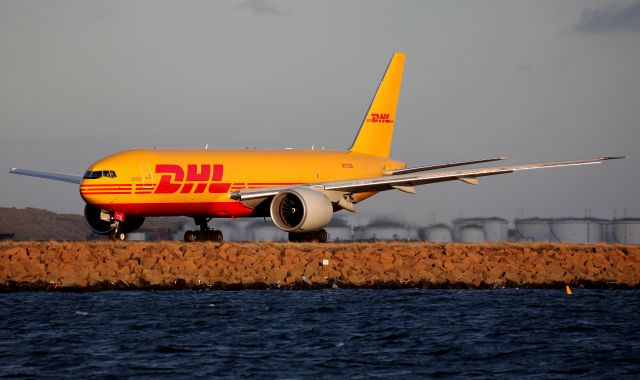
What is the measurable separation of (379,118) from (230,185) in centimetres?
1230

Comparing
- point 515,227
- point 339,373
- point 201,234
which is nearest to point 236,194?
point 201,234

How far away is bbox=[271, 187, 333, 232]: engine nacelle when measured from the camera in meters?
49.1

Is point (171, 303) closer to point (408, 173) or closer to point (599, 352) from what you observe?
point (599, 352)

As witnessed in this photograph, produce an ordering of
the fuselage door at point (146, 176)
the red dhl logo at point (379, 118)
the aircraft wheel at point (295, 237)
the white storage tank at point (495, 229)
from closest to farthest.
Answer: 1. the fuselage door at point (146, 176)
2. the aircraft wheel at point (295, 237)
3. the red dhl logo at point (379, 118)
4. the white storage tank at point (495, 229)

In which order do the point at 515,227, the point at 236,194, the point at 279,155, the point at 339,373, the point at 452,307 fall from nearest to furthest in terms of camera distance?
the point at 339,373
the point at 452,307
the point at 236,194
the point at 279,155
the point at 515,227

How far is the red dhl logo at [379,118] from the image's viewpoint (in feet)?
199

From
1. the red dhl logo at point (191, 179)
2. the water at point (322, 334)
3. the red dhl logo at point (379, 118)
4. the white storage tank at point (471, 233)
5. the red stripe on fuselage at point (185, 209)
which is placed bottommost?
the water at point (322, 334)

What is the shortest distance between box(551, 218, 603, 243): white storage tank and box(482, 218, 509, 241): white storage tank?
3658 millimetres

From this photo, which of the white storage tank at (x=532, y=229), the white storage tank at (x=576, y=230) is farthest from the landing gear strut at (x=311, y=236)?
the white storage tank at (x=576, y=230)

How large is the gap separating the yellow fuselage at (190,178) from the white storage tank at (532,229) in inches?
1290

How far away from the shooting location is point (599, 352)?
29.0m

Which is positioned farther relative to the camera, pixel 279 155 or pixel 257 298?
pixel 279 155

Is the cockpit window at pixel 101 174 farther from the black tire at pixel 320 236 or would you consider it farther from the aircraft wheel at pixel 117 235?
the black tire at pixel 320 236

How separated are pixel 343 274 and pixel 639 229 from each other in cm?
4875
